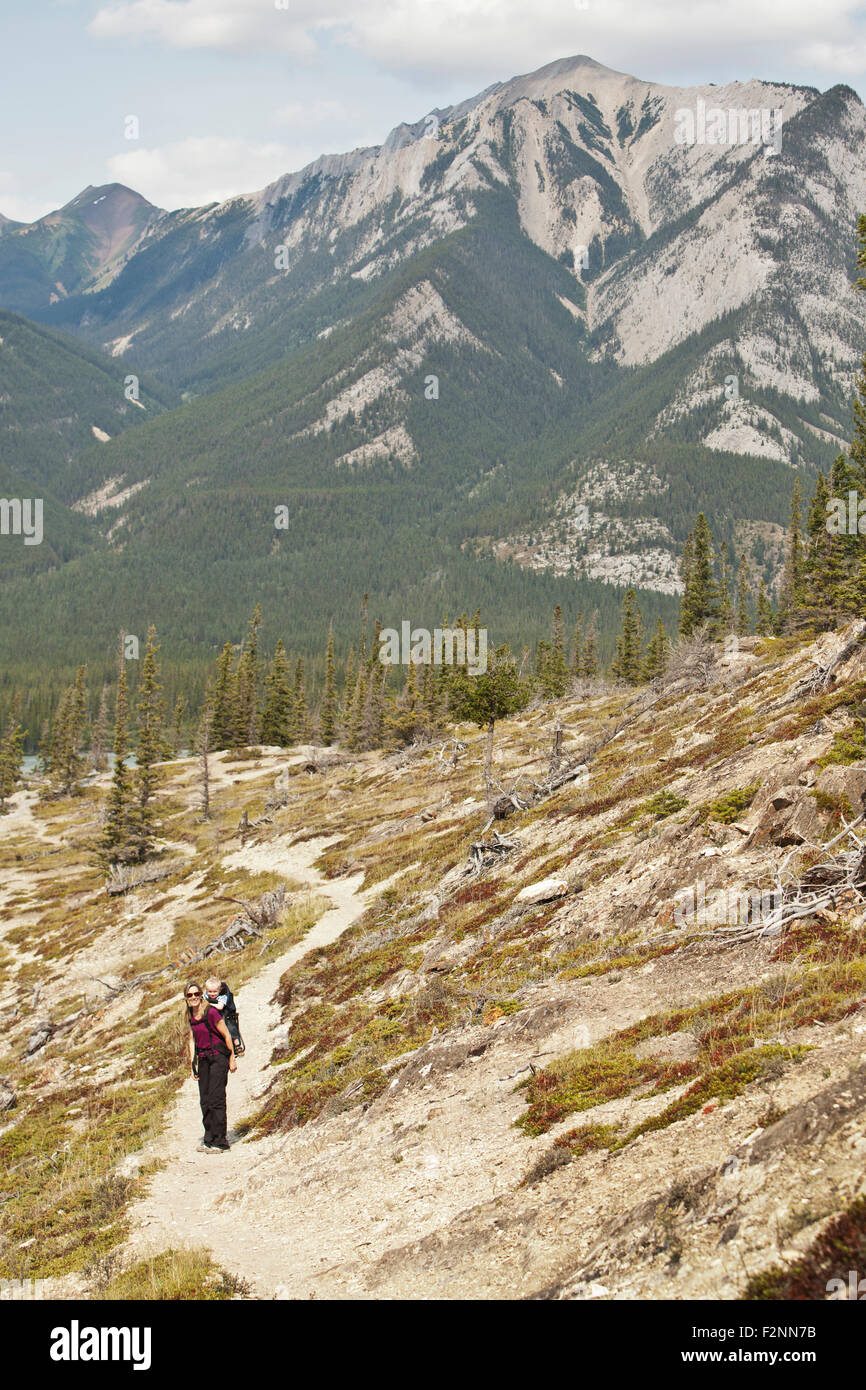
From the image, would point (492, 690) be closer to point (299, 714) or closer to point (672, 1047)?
point (672, 1047)

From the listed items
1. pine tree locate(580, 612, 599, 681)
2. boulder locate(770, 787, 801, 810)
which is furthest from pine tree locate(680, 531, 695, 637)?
boulder locate(770, 787, 801, 810)

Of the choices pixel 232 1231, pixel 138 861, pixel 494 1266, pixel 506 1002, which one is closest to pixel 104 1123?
pixel 232 1231

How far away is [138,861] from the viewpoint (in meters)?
69.3

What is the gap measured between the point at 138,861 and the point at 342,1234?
6400cm

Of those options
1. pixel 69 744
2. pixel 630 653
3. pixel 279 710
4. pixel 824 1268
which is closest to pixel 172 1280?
pixel 824 1268

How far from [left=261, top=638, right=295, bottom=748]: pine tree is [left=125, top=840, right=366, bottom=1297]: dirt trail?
311ft

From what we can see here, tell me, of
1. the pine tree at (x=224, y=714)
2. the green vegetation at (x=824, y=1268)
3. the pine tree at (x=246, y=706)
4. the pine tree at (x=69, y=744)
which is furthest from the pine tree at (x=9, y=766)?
the green vegetation at (x=824, y=1268)

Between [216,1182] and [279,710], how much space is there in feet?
360

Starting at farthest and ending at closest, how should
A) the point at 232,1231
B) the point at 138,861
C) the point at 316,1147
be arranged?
the point at 138,861
the point at 316,1147
the point at 232,1231

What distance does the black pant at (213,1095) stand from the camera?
1531 centimetres

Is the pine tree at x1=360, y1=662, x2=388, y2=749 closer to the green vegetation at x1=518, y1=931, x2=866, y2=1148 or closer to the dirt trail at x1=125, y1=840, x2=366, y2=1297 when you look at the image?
the dirt trail at x1=125, y1=840, x2=366, y2=1297

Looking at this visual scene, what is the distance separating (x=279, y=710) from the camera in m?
122

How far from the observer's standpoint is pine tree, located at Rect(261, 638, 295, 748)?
121375mm
